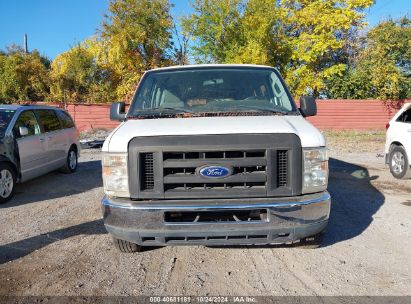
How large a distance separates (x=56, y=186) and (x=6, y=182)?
4.51 feet

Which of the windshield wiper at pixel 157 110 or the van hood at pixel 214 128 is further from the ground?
the windshield wiper at pixel 157 110

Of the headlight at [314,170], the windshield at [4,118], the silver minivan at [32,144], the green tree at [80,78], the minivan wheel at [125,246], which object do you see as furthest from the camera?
the green tree at [80,78]

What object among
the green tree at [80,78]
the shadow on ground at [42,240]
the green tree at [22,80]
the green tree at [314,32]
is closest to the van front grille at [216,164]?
the shadow on ground at [42,240]

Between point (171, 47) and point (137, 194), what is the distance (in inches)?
898

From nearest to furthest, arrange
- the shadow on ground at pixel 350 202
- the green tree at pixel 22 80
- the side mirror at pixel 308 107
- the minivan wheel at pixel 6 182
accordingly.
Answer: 1. the side mirror at pixel 308 107
2. the shadow on ground at pixel 350 202
3. the minivan wheel at pixel 6 182
4. the green tree at pixel 22 80

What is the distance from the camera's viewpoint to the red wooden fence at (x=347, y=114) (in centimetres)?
2080

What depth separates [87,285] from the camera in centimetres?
346

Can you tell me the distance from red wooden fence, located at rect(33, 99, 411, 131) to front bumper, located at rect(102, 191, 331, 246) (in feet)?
59.4

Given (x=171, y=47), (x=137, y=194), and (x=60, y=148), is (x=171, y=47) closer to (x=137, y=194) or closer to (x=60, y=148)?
(x=60, y=148)

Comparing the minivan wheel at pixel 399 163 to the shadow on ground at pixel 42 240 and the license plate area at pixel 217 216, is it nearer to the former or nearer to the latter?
the license plate area at pixel 217 216

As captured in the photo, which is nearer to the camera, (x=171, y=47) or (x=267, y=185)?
(x=267, y=185)

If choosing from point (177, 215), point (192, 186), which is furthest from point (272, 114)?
point (177, 215)

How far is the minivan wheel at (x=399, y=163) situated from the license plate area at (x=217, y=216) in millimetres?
5846

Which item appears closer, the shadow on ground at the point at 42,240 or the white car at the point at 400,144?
the shadow on ground at the point at 42,240
